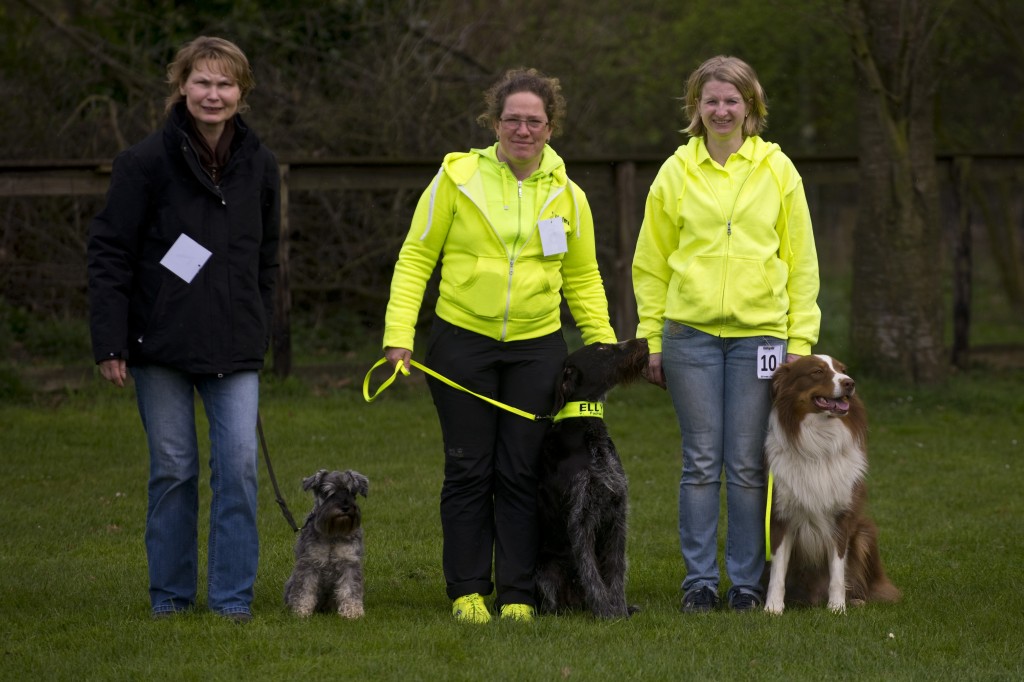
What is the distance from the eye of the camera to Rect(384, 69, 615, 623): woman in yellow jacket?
206 inches

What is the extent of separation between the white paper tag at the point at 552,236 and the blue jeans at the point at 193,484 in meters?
1.28

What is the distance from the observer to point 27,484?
27.3 ft

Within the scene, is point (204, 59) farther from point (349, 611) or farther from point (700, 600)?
point (700, 600)

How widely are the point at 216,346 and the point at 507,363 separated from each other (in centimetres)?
116

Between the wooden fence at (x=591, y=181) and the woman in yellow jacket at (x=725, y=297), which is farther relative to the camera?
the wooden fence at (x=591, y=181)

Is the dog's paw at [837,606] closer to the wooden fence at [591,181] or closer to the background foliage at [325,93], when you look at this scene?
the wooden fence at [591,181]

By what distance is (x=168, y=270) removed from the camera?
501 cm

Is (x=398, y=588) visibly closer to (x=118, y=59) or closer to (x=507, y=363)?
(x=507, y=363)

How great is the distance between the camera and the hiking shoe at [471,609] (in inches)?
210

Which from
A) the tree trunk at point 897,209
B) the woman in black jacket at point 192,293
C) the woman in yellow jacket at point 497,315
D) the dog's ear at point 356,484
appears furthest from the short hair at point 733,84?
the tree trunk at point 897,209

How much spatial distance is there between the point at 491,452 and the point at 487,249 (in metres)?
0.84

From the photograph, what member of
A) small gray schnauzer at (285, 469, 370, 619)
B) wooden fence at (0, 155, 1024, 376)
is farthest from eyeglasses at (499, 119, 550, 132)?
wooden fence at (0, 155, 1024, 376)

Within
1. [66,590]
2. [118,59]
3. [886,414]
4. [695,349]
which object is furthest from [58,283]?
[695,349]

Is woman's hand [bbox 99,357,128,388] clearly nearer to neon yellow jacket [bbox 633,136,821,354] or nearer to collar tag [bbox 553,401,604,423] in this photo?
collar tag [bbox 553,401,604,423]
